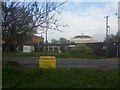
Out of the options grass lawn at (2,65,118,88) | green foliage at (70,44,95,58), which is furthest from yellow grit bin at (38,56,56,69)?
green foliage at (70,44,95,58)

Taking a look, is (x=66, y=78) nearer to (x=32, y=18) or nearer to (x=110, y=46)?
(x=32, y=18)

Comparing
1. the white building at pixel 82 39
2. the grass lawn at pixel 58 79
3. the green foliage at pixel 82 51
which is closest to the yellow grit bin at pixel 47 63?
the grass lawn at pixel 58 79

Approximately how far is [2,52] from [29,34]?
1.67 meters

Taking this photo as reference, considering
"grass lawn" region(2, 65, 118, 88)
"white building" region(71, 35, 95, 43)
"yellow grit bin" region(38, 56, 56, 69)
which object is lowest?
"grass lawn" region(2, 65, 118, 88)

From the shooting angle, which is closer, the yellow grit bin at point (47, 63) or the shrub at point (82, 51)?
the yellow grit bin at point (47, 63)

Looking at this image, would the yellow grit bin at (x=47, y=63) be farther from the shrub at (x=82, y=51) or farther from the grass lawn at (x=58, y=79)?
the shrub at (x=82, y=51)

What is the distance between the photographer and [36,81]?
40.9 ft

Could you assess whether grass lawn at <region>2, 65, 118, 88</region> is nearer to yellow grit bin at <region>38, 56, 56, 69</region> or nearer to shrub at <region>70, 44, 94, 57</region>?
yellow grit bin at <region>38, 56, 56, 69</region>

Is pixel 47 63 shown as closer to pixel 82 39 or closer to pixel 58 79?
pixel 58 79

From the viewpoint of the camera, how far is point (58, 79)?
1317 centimetres

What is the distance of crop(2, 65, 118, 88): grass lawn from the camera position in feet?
38.6

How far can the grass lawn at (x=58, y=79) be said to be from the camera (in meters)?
11.8

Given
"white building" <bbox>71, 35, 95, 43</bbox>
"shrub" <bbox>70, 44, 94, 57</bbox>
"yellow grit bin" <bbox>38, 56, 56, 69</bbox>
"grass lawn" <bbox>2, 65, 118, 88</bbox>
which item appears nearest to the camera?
"grass lawn" <bbox>2, 65, 118, 88</bbox>

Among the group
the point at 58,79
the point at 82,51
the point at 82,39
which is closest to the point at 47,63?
the point at 58,79
